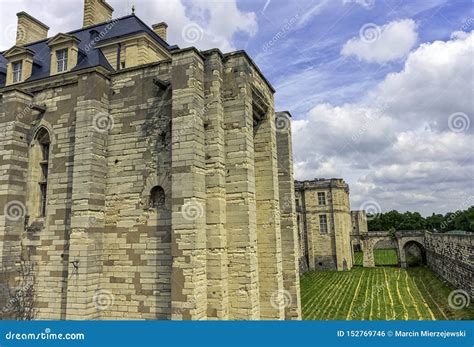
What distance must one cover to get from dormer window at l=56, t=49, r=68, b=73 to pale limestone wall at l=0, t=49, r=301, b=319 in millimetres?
3087

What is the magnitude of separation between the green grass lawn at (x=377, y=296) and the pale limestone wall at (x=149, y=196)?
11415 millimetres

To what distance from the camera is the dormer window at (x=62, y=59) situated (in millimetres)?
14953

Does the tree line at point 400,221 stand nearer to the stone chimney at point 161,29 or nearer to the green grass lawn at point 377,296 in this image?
the green grass lawn at point 377,296

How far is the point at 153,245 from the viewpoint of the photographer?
400 inches

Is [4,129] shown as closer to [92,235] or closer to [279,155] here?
[92,235]

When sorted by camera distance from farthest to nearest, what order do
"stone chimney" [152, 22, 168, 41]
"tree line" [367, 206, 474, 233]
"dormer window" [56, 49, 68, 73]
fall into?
"tree line" [367, 206, 474, 233] → "stone chimney" [152, 22, 168, 41] → "dormer window" [56, 49, 68, 73]

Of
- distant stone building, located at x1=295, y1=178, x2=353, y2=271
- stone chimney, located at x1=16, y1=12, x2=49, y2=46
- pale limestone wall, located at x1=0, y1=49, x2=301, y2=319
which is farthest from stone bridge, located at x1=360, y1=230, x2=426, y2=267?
stone chimney, located at x1=16, y1=12, x2=49, y2=46

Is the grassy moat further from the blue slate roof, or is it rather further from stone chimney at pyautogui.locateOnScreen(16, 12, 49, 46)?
stone chimney at pyautogui.locateOnScreen(16, 12, 49, 46)

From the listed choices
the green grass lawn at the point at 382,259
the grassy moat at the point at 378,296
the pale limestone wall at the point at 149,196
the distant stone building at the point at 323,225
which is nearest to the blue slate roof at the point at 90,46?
the pale limestone wall at the point at 149,196

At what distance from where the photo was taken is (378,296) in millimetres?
25000

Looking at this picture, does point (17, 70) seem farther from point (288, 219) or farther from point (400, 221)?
point (400, 221)

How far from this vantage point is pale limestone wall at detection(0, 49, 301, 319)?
959cm

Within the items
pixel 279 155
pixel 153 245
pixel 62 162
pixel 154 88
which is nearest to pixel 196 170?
pixel 153 245

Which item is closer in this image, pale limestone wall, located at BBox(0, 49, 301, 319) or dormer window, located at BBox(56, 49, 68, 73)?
pale limestone wall, located at BBox(0, 49, 301, 319)
